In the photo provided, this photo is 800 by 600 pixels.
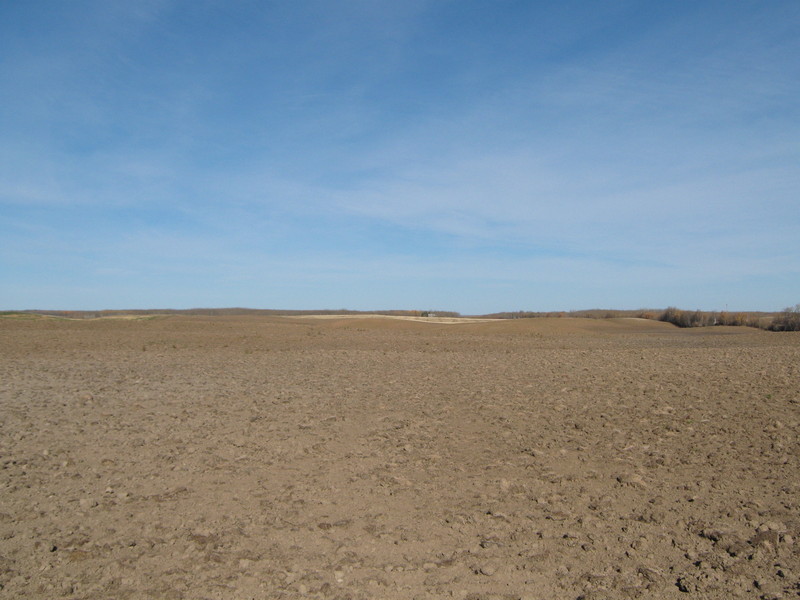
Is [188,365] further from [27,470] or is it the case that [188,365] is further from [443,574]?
[443,574]

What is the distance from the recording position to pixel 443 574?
13.3ft

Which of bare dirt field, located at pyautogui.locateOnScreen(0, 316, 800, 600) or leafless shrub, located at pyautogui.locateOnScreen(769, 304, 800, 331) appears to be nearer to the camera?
bare dirt field, located at pyautogui.locateOnScreen(0, 316, 800, 600)

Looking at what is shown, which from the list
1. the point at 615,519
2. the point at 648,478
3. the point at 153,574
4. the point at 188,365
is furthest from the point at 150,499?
the point at 188,365

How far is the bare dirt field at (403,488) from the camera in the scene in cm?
402

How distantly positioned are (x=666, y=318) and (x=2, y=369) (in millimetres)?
42392

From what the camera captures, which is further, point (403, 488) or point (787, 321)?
point (787, 321)

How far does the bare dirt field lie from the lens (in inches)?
158

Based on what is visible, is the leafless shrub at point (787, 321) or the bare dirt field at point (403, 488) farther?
the leafless shrub at point (787, 321)

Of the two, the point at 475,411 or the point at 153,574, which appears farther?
the point at 475,411

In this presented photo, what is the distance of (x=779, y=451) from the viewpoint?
6844 mm

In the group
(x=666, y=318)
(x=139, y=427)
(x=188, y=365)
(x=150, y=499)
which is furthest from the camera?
(x=666, y=318)

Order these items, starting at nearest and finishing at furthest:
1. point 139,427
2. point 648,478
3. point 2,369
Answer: point 648,478 → point 139,427 → point 2,369

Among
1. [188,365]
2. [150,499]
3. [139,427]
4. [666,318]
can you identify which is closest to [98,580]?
→ [150,499]

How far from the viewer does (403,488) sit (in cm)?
576
